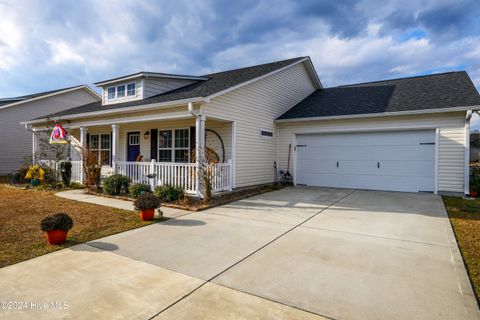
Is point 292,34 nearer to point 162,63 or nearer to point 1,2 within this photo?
point 162,63

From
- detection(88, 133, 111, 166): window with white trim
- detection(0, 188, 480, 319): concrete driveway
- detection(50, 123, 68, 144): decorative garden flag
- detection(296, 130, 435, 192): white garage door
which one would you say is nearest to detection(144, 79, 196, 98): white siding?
detection(88, 133, 111, 166): window with white trim

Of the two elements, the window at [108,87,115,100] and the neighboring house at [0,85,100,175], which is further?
the neighboring house at [0,85,100,175]

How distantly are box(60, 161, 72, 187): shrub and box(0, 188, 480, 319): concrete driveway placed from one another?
796 centimetres

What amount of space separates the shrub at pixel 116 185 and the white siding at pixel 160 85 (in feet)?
13.4

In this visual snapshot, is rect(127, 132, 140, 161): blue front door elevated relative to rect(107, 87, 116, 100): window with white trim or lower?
lower

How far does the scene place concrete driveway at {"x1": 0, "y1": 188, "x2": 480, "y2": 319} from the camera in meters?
2.61

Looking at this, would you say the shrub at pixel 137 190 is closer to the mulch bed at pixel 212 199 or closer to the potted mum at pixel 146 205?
the mulch bed at pixel 212 199

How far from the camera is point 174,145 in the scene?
11312 mm

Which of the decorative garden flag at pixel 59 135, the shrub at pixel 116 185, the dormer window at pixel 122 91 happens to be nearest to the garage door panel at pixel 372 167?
the shrub at pixel 116 185

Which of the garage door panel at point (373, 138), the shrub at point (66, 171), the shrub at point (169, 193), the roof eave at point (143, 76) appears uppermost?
the roof eave at point (143, 76)

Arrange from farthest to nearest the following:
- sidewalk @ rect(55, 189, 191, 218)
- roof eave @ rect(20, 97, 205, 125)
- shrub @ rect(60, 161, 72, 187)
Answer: shrub @ rect(60, 161, 72, 187), roof eave @ rect(20, 97, 205, 125), sidewalk @ rect(55, 189, 191, 218)

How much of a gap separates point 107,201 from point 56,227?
13.4 feet

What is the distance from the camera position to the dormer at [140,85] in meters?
11.5

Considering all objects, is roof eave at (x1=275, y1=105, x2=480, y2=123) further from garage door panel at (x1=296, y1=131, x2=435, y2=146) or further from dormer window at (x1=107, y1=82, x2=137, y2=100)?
dormer window at (x1=107, y1=82, x2=137, y2=100)
